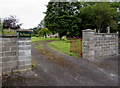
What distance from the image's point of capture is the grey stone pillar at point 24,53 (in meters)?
3.31

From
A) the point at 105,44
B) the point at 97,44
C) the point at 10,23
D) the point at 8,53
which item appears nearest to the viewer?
the point at 8,53

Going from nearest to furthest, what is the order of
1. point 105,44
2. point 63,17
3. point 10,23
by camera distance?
point 105,44
point 10,23
point 63,17

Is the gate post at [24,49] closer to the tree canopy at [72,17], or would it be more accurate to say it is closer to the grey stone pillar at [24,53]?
the grey stone pillar at [24,53]

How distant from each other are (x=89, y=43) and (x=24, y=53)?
3.42 metres

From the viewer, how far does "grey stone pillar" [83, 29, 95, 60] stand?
494cm

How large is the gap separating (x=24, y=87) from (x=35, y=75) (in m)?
0.74

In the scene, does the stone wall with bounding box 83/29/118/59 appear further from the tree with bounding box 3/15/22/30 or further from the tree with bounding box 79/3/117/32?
the tree with bounding box 79/3/117/32

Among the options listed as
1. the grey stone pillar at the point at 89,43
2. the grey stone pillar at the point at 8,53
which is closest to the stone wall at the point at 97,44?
the grey stone pillar at the point at 89,43

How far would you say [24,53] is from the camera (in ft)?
11.1

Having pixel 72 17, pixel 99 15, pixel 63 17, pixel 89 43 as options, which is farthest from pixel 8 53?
pixel 99 15

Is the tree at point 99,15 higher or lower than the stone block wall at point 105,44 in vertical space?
higher

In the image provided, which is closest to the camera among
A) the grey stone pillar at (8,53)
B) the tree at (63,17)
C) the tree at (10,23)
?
the grey stone pillar at (8,53)

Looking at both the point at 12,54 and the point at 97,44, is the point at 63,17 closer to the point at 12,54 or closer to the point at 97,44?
the point at 97,44

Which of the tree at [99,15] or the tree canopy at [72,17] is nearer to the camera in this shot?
the tree canopy at [72,17]
